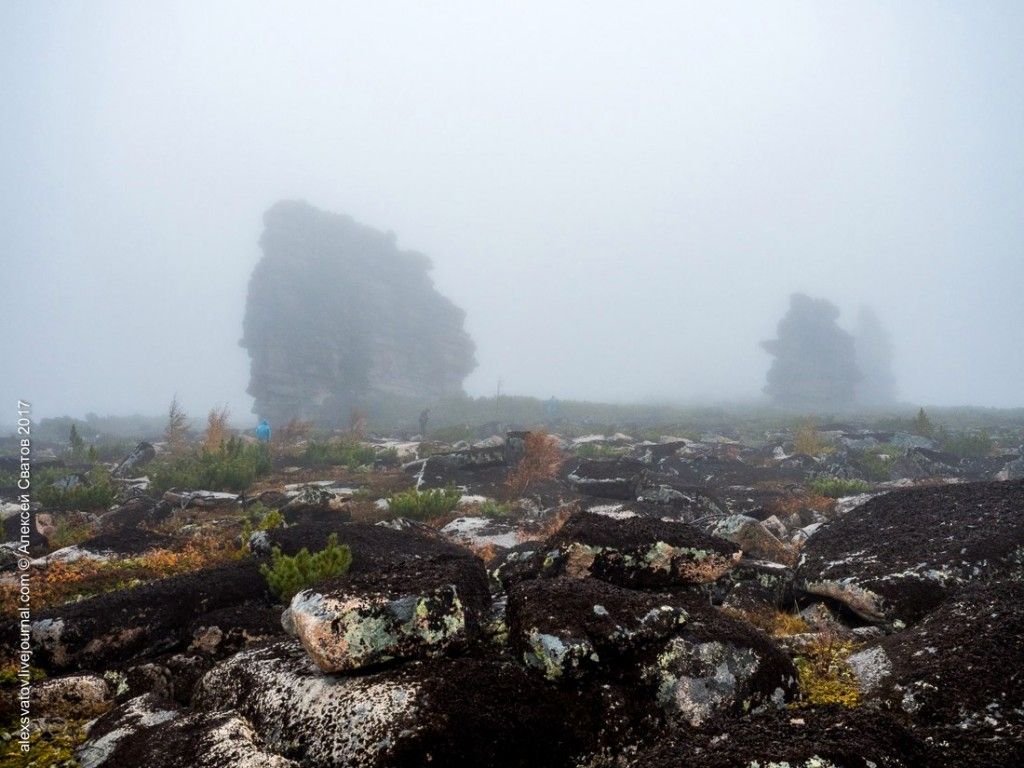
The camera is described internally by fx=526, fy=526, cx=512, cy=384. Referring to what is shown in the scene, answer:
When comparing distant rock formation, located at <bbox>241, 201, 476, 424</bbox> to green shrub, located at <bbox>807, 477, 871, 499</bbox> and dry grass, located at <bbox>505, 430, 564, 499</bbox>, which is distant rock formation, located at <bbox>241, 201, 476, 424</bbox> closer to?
dry grass, located at <bbox>505, 430, 564, 499</bbox>

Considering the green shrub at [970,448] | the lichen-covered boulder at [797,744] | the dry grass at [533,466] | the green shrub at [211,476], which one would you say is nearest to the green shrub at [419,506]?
the dry grass at [533,466]

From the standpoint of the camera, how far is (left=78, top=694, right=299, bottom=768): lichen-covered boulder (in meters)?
3.28

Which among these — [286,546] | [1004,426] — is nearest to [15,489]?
[286,546]

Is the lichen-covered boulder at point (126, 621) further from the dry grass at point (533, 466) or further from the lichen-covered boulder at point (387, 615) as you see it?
the dry grass at point (533, 466)

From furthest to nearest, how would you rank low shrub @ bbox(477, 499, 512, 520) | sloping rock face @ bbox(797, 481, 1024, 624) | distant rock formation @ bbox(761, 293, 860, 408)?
distant rock formation @ bbox(761, 293, 860, 408) → low shrub @ bbox(477, 499, 512, 520) → sloping rock face @ bbox(797, 481, 1024, 624)

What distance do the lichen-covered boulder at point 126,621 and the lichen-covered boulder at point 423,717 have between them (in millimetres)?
2568

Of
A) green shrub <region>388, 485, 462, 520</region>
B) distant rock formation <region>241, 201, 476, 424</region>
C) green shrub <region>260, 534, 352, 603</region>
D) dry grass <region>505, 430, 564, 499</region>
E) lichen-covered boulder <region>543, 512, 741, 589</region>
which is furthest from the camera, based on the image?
distant rock formation <region>241, 201, 476, 424</region>

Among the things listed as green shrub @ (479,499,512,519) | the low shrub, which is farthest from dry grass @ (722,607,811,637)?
green shrub @ (479,499,512,519)

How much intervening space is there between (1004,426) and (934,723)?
4696 centimetres

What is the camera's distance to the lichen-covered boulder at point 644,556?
586 centimetres

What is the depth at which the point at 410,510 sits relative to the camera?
13.8 metres

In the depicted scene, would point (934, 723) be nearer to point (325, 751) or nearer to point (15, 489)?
point (325, 751)

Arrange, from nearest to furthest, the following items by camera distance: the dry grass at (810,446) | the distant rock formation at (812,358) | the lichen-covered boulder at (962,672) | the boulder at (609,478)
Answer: the lichen-covered boulder at (962,672) → the boulder at (609,478) → the dry grass at (810,446) → the distant rock formation at (812,358)

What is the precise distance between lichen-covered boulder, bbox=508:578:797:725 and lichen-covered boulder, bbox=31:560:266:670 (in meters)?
4.38
